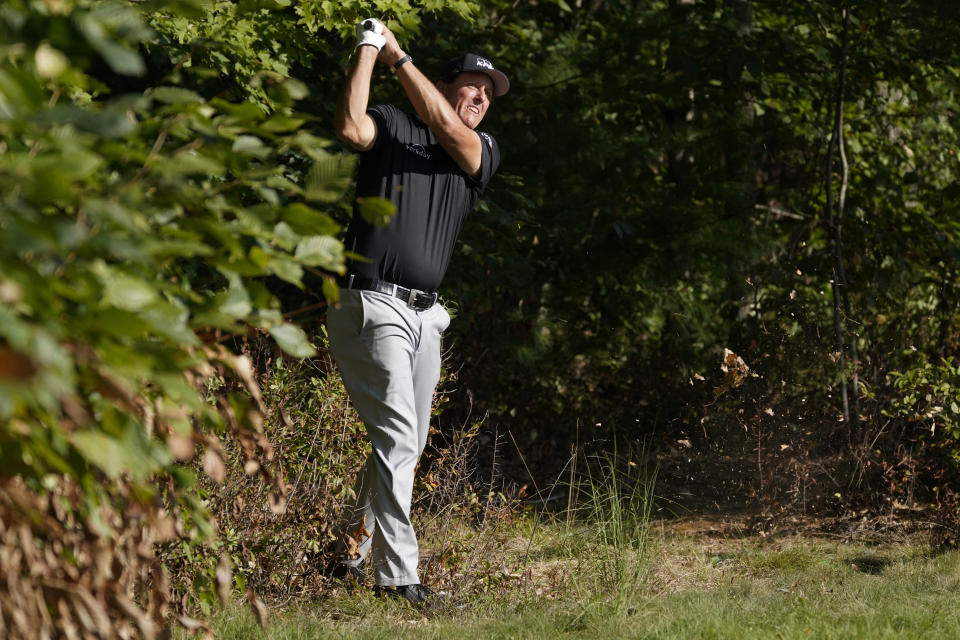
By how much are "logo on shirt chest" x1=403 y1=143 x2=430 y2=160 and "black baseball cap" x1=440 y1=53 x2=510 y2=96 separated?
42cm

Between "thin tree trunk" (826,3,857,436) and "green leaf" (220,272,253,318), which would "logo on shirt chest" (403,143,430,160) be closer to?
"green leaf" (220,272,253,318)

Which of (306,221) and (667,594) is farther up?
(306,221)

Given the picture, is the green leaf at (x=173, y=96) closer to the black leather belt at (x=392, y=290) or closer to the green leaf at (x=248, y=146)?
the green leaf at (x=248, y=146)

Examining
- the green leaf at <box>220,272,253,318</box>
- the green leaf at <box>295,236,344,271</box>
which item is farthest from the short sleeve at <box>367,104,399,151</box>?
the green leaf at <box>220,272,253,318</box>

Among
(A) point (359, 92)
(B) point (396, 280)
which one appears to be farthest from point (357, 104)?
(B) point (396, 280)

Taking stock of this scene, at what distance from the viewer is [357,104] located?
3.65 meters

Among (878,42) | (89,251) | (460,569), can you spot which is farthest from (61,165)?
(878,42)

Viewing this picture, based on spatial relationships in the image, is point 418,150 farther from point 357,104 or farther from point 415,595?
point 415,595

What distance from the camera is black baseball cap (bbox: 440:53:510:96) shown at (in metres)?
4.14

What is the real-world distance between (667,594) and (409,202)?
1965mm

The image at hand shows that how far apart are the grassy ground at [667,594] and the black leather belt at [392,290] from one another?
3.71 ft

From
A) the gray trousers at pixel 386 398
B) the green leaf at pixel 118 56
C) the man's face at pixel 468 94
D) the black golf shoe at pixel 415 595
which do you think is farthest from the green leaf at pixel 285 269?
the man's face at pixel 468 94

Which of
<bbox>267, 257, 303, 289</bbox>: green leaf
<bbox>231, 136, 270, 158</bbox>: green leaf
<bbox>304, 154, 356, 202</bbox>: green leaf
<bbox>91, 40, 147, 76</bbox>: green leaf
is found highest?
<bbox>91, 40, 147, 76</bbox>: green leaf

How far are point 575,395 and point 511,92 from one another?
2.25 m
